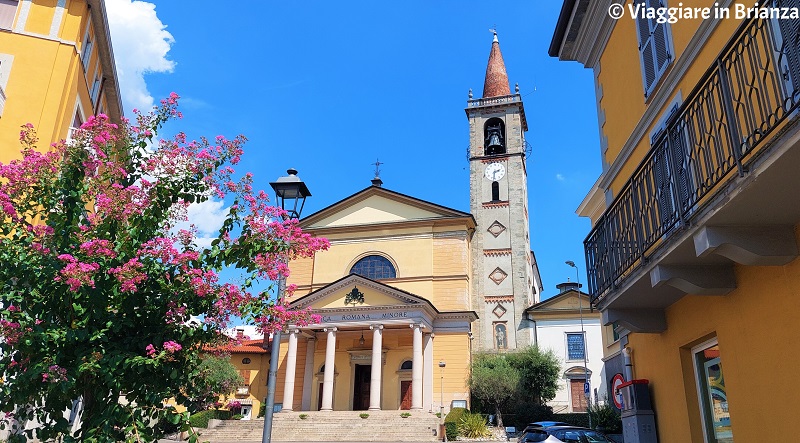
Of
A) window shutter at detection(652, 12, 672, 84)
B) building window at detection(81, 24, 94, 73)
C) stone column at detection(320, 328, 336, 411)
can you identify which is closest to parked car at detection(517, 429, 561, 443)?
window shutter at detection(652, 12, 672, 84)

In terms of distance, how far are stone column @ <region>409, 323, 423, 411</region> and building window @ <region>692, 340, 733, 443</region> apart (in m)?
23.9

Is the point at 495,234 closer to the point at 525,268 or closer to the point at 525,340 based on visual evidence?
the point at 525,268

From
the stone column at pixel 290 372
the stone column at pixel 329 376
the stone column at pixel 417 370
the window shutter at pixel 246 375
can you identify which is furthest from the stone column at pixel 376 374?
the window shutter at pixel 246 375

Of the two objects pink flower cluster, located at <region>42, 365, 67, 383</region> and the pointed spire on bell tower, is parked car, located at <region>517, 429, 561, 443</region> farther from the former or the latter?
the pointed spire on bell tower

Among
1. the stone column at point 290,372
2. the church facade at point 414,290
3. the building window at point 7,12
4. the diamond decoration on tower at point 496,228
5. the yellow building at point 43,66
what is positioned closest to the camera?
the yellow building at point 43,66

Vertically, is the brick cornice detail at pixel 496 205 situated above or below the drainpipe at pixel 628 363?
above

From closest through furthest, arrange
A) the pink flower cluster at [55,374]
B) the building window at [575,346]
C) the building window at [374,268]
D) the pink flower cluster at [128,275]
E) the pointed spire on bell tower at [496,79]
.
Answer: the pink flower cluster at [55,374]
the pink flower cluster at [128,275]
the building window at [374,268]
the building window at [575,346]
the pointed spire on bell tower at [496,79]

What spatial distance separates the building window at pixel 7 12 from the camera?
55.3 ft

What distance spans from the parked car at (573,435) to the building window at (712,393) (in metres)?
6.82

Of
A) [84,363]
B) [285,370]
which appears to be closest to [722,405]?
[84,363]

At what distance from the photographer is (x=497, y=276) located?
1599 inches

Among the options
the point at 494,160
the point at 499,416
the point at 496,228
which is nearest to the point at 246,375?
the point at 499,416

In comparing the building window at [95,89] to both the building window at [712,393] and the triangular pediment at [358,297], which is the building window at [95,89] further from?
the building window at [712,393]

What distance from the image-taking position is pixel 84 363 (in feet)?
16.9
